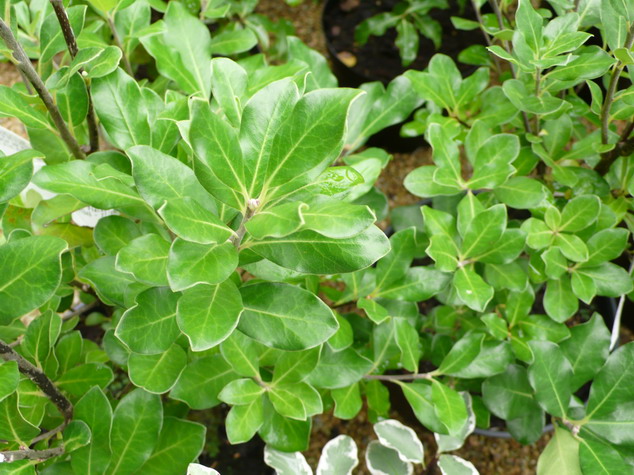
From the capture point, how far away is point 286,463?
1.03 metres

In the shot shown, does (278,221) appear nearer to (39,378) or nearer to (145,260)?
(145,260)

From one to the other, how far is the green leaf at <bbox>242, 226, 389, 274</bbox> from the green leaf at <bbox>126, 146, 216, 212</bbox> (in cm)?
13

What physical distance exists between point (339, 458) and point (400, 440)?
0.43 ft

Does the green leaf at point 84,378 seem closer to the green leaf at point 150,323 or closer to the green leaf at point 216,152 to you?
the green leaf at point 150,323

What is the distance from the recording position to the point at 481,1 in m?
1.31

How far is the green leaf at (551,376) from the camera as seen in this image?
102 cm

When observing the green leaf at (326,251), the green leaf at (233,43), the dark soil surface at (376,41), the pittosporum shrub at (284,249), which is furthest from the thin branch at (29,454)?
the dark soil surface at (376,41)

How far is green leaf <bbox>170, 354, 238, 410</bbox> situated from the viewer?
0.99 metres

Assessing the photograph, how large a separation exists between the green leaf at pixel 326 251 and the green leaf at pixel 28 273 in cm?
30

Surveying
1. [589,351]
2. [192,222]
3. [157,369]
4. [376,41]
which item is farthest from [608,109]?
[376,41]

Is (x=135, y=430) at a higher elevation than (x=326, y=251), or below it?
below

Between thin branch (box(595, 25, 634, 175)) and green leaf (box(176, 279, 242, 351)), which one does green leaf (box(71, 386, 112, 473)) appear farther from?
thin branch (box(595, 25, 634, 175))

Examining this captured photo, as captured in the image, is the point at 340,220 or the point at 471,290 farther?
the point at 471,290

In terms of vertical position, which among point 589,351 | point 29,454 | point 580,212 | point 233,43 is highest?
point 233,43
